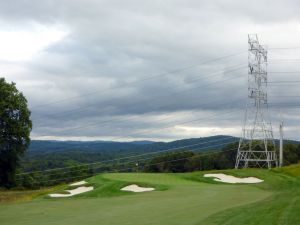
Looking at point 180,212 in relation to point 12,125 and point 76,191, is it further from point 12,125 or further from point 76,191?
point 12,125

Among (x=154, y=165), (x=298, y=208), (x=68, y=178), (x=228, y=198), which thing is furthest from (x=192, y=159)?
(x=298, y=208)

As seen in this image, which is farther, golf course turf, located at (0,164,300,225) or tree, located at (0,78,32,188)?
tree, located at (0,78,32,188)

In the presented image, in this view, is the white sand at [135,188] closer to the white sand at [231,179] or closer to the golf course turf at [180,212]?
the golf course turf at [180,212]

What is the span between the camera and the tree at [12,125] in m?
59.6

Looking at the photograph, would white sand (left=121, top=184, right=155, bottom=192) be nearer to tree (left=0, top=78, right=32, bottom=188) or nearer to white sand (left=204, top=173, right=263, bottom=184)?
white sand (left=204, top=173, right=263, bottom=184)

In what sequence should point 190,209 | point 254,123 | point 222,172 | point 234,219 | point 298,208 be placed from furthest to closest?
point 254,123, point 222,172, point 190,209, point 298,208, point 234,219

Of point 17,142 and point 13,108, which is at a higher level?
point 13,108

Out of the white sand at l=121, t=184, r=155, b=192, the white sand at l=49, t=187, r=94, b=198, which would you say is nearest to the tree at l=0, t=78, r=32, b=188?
the white sand at l=49, t=187, r=94, b=198

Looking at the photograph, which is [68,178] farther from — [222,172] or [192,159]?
[222,172]

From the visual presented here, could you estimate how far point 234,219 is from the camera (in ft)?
62.0

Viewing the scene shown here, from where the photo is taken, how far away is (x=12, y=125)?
59312 mm

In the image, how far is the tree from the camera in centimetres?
5956

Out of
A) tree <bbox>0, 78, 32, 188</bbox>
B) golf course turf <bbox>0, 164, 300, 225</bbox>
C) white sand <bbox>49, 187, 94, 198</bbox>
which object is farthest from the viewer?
tree <bbox>0, 78, 32, 188</bbox>

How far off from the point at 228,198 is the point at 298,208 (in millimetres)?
9623
